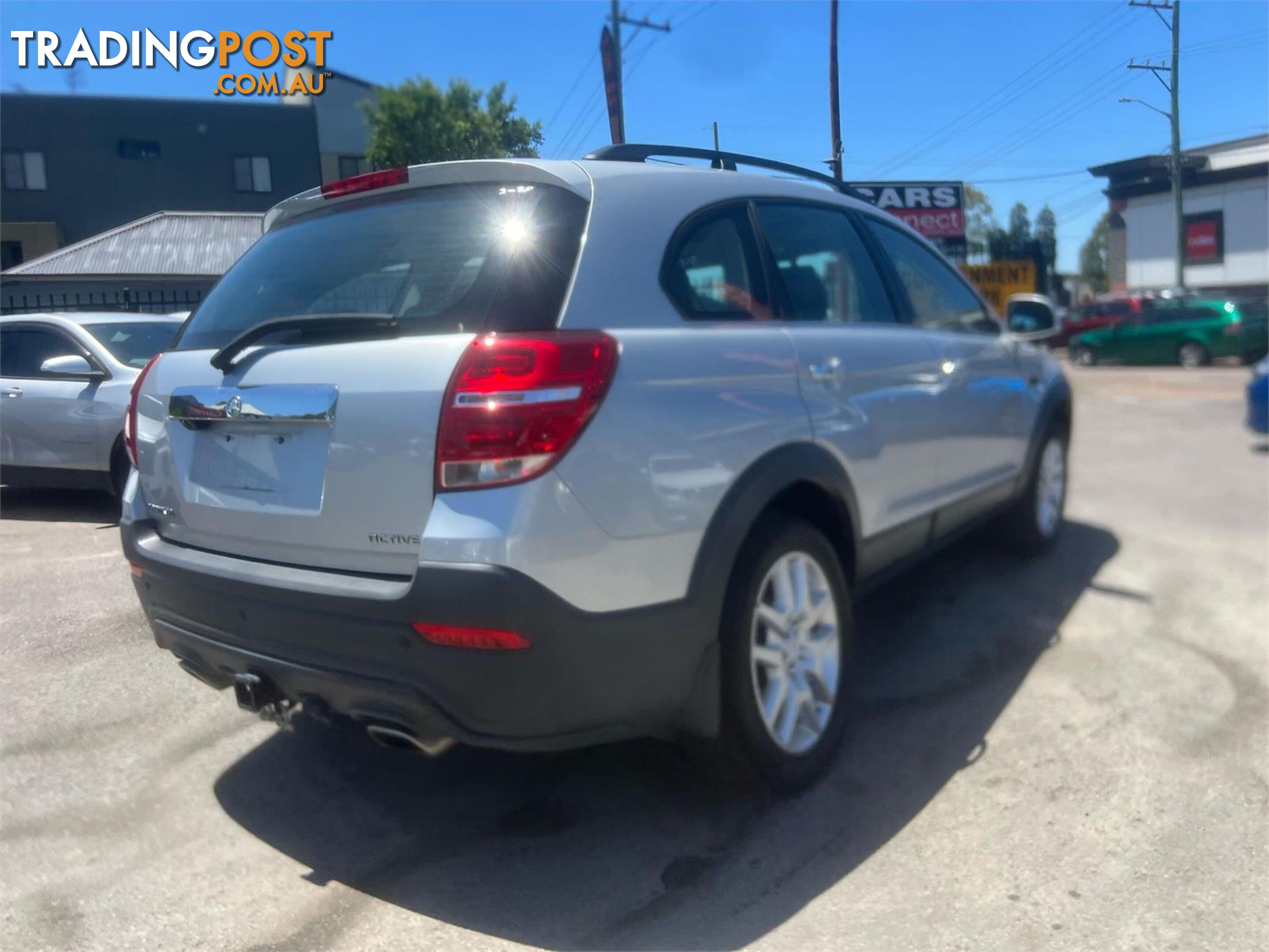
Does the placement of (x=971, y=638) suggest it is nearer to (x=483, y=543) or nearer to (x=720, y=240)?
(x=720, y=240)

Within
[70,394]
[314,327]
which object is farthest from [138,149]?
[314,327]

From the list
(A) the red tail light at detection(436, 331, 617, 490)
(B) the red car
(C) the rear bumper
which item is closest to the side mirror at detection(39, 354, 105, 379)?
(C) the rear bumper

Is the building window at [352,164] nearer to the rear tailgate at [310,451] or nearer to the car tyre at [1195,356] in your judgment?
the rear tailgate at [310,451]

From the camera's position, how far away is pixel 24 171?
1806 cm

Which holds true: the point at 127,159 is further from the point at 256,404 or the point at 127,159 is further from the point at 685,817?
the point at 685,817

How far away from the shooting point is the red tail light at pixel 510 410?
2.33 m

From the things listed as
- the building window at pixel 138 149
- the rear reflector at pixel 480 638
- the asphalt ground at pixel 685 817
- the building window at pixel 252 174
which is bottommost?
the asphalt ground at pixel 685 817

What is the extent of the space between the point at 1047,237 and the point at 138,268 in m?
8.84

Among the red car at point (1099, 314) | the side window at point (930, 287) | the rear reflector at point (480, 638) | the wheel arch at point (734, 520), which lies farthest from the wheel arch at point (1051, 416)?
the red car at point (1099, 314)

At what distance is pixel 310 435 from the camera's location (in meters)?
2.60

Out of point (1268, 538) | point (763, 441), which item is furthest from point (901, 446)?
point (1268, 538)

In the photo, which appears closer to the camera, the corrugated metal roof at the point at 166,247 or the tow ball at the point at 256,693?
the tow ball at the point at 256,693

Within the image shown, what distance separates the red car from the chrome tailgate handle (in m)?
22.2

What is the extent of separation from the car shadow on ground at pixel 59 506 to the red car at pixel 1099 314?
19849 millimetres
